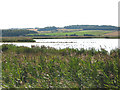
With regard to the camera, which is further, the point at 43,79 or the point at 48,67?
the point at 48,67

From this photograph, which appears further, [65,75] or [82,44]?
[82,44]

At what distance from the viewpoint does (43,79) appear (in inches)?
416

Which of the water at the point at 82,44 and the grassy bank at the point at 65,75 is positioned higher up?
the grassy bank at the point at 65,75

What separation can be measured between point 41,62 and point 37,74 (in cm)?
265

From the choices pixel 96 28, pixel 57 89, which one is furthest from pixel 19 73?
pixel 96 28

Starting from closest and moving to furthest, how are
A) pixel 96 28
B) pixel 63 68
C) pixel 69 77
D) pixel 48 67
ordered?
pixel 69 77 → pixel 63 68 → pixel 48 67 → pixel 96 28

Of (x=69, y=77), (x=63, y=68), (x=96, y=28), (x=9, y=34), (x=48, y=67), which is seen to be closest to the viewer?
(x=69, y=77)

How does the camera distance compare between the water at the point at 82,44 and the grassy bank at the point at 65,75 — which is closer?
the grassy bank at the point at 65,75

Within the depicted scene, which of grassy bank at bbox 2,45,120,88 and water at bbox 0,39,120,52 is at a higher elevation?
grassy bank at bbox 2,45,120,88

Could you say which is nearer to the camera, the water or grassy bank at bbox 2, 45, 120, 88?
grassy bank at bbox 2, 45, 120, 88

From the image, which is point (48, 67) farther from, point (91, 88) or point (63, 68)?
point (91, 88)

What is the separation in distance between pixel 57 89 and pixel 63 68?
2655 millimetres

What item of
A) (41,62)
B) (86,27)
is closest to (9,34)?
(86,27)

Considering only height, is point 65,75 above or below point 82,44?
above
